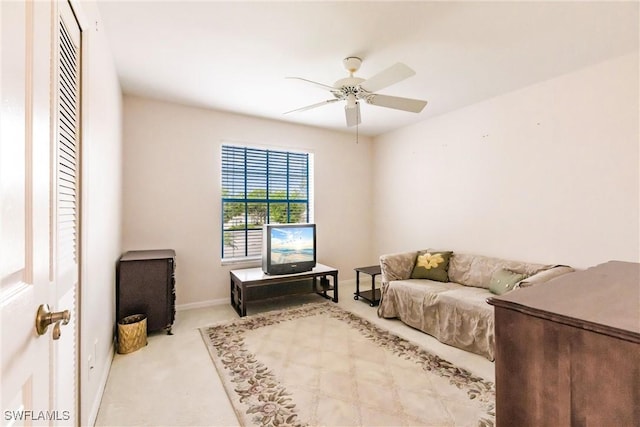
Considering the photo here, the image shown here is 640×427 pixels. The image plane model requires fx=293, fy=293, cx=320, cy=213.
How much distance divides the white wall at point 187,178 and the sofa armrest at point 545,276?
2.91 meters

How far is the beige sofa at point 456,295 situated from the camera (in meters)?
2.61

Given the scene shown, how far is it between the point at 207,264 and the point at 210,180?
113 cm

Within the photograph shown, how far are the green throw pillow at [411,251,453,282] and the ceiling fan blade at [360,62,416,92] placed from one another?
2257mm

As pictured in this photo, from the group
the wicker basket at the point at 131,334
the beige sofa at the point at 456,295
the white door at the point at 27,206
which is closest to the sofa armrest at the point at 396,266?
the beige sofa at the point at 456,295

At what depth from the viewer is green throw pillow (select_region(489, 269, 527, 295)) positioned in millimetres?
2867

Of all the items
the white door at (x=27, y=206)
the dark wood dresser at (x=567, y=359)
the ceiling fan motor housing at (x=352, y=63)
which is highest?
the ceiling fan motor housing at (x=352, y=63)

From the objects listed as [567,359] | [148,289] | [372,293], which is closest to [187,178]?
[148,289]

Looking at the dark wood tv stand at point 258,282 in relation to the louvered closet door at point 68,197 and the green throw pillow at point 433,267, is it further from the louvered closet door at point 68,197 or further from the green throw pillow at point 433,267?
the louvered closet door at point 68,197

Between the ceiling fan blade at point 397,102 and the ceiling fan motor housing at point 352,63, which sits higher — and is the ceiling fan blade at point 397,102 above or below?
below

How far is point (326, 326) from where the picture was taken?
321cm

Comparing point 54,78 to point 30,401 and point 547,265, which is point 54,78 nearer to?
point 30,401

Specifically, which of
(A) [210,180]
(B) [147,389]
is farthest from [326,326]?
(A) [210,180]

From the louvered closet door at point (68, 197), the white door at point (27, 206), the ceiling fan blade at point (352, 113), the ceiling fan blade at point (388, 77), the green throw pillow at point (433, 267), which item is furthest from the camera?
the green throw pillow at point (433, 267)

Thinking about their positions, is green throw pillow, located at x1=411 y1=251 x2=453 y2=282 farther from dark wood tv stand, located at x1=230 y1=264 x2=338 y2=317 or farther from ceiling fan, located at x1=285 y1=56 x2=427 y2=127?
ceiling fan, located at x1=285 y1=56 x2=427 y2=127
